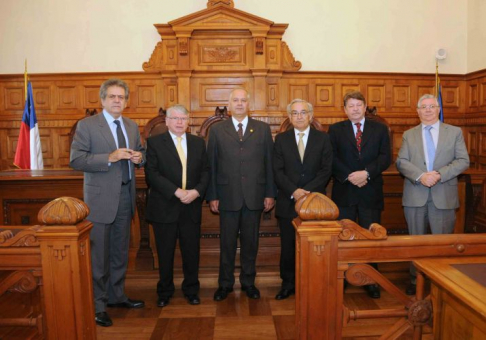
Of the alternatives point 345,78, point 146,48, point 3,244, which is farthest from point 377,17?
point 3,244

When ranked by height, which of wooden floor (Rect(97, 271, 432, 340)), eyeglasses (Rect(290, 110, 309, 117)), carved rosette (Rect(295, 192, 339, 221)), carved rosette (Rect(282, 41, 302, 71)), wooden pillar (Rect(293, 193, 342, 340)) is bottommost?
wooden floor (Rect(97, 271, 432, 340))

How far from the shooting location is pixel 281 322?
271 cm

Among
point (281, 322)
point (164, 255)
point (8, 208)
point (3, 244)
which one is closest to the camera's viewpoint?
point (3, 244)

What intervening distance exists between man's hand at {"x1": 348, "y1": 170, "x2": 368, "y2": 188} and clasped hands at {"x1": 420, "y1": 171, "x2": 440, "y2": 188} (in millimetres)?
384

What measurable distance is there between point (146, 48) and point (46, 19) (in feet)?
4.94

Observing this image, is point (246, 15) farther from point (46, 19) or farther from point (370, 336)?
point (370, 336)

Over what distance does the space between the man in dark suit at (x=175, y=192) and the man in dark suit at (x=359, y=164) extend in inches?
38.9

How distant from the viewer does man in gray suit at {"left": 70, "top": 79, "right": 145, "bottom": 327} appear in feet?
8.69

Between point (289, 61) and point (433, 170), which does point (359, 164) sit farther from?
point (289, 61)

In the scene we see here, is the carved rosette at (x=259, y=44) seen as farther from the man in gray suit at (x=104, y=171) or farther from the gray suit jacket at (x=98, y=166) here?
the gray suit jacket at (x=98, y=166)

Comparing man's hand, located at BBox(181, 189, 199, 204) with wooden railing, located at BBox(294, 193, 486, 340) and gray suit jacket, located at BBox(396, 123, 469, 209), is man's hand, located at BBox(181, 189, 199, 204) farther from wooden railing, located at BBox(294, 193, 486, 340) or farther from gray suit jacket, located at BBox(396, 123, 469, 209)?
gray suit jacket, located at BBox(396, 123, 469, 209)

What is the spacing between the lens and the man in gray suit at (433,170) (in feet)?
9.63

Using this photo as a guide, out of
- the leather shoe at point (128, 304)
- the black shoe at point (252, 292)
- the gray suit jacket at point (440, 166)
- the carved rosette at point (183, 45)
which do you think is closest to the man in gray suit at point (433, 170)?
the gray suit jacket at point (440, 166)

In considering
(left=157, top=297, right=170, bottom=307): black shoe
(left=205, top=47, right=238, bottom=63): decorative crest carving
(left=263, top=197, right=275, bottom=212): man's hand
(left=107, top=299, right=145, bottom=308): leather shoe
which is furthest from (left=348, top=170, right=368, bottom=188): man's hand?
(left=205, top=47, right=238, bottom=63): decorative crest carving
